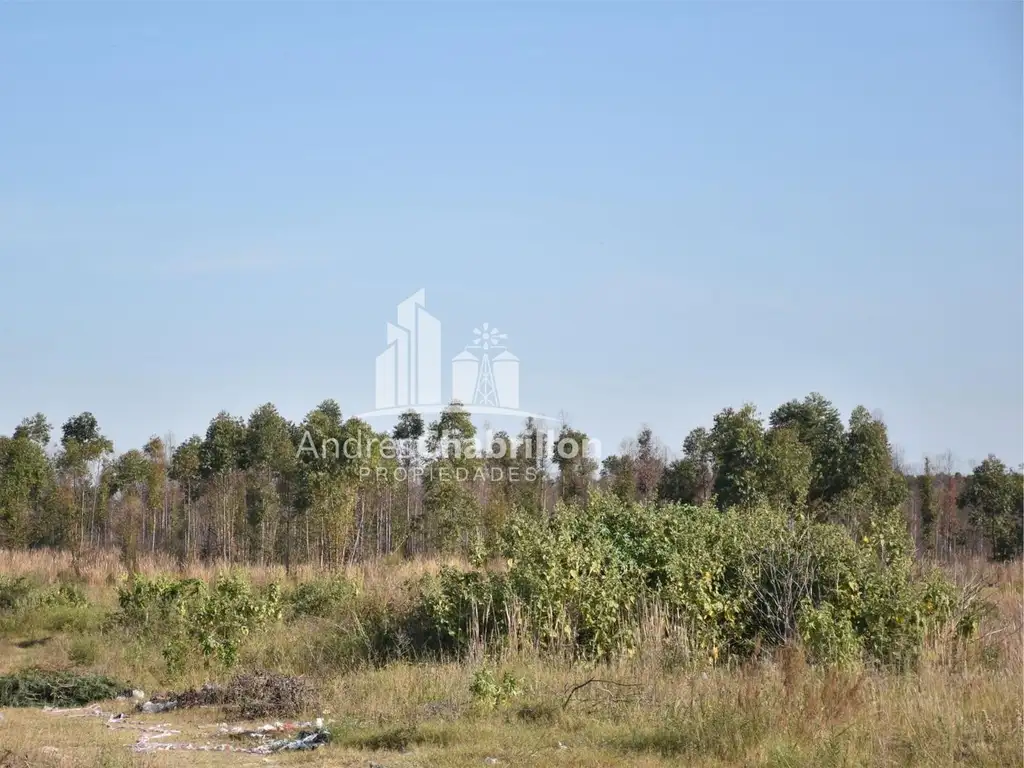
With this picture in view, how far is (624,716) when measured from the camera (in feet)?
31.3

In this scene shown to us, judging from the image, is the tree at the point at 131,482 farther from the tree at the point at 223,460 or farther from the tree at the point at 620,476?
the tree at the point at 620,476

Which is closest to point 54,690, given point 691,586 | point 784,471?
point 691,586

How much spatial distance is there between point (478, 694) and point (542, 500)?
22619mm

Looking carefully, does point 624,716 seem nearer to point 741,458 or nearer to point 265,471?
point 741,458

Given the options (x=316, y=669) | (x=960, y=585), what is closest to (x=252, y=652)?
(x=316, y=669)

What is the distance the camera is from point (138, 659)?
15.4 meters

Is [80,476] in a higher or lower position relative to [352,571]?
higher

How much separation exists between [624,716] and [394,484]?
80.1 ft

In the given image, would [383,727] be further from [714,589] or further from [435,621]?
[714,589]

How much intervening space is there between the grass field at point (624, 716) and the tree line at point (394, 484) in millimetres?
12845

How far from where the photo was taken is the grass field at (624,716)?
7910 millimetres

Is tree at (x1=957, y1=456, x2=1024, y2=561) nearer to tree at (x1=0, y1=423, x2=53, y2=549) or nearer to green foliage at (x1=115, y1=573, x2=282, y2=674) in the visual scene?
green foliage at (x1=115, y1=573, x2=282, y2=674)

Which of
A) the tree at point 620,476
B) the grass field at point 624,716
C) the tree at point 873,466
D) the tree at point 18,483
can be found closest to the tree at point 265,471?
the tree at point 18,483

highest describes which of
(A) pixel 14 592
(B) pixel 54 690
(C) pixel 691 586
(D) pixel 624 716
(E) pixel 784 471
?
(E) pixel 784 471
